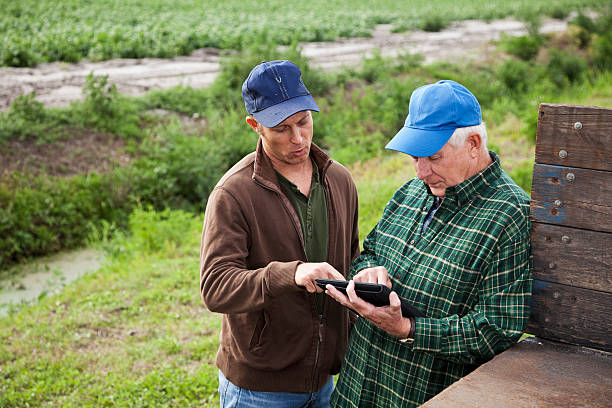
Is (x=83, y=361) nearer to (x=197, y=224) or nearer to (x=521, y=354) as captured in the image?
(x=197, y=224)

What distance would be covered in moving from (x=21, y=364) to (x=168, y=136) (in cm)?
547

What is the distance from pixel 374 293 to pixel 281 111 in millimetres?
772

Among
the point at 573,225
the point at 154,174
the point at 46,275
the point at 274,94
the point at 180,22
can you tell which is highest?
the point at 180,22

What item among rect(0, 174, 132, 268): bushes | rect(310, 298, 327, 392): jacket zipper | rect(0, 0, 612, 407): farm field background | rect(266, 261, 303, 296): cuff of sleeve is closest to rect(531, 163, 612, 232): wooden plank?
rect(266, 261, 303, 296): cuff of sleeve

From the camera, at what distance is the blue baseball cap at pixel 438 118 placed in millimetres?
2209

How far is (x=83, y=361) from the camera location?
5.29 m

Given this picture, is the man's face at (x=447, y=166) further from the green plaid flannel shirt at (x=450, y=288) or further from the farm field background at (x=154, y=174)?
the farm field background at (x=154, y=174)

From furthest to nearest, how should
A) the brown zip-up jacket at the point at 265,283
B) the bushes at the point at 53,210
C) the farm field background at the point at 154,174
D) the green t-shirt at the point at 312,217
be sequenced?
the bushes at the point at 53,210
the farm field background at the point at 154,174
the green t-shirt at the point at 312,217
the brown zip-up jacket at the point at 265,283

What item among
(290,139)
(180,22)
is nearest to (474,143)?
(290,139)

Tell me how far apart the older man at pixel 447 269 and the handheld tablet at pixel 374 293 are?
2 centimetres

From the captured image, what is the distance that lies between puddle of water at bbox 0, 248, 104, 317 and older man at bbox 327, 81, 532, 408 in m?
5.84

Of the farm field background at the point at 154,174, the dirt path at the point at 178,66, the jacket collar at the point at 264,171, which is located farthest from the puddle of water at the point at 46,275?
the jacket collar at the point at 264,171

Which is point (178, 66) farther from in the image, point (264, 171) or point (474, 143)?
point (474, 143)

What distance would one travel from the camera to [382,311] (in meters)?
2.22
